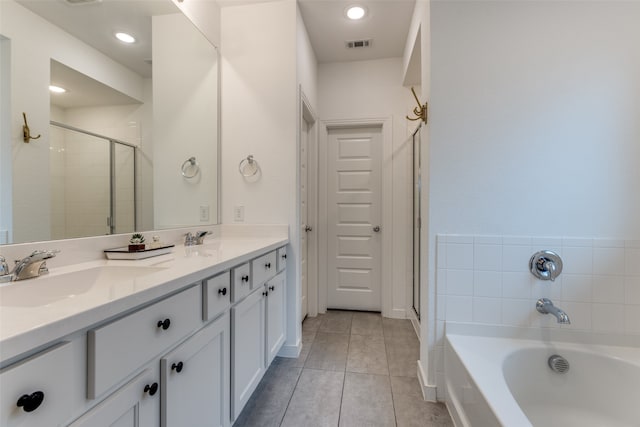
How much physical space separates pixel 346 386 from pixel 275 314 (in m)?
0.62

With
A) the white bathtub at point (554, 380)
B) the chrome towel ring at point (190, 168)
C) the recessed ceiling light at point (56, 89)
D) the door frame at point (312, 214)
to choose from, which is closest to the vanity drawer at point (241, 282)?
the chrome towel ring at point (190, 168)

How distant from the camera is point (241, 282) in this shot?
4.30ft

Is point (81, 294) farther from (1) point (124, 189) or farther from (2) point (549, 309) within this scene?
(2) point (549, 309)

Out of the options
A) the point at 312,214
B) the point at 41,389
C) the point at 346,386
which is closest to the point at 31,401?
the point at 41,389

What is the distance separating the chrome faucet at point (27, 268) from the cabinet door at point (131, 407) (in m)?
0.52

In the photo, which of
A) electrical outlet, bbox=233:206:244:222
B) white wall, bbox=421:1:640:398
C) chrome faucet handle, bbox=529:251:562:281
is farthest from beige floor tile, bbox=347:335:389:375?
electrical outlet, bbox=233:206:244:222

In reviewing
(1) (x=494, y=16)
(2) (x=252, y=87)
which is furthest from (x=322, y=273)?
(1) (x=494, y=16)

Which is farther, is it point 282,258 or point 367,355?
point 367,355

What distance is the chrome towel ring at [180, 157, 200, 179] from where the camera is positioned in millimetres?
1791

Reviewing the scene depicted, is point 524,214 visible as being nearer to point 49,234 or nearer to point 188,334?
point 188,334

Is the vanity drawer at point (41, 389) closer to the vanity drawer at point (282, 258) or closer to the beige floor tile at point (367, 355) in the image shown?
the vanity drawer at point (282, 258)

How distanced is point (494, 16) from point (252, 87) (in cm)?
157

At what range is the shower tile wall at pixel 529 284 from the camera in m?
1.46

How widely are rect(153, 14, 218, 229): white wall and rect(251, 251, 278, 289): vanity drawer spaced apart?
0.61 m
